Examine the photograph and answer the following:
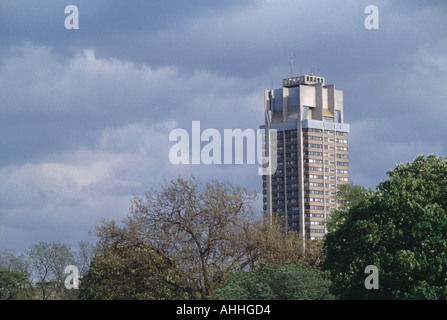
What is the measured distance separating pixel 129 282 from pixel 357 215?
1854cm

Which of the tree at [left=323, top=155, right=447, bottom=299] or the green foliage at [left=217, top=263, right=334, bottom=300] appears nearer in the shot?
the tree at [left=323, top=155, right=447, bottom=299]

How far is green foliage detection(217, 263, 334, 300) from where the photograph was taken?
45.7 metres

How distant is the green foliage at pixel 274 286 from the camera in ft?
150

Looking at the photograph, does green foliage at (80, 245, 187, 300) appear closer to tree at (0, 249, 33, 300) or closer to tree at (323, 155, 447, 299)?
tree at (323, 155, 447, 299)

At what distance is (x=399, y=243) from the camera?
45031 millimetres

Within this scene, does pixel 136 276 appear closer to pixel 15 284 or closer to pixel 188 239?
pixel 188 239

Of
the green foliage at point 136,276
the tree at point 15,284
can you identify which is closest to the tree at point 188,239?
the green foliage at point 136,276

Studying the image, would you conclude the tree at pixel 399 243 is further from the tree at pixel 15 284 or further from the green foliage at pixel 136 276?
the tree at pixel 15 284

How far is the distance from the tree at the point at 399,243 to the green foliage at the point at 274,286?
1873 millimetres

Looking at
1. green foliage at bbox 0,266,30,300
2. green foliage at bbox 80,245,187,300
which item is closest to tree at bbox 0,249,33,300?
green foliage at bbox 0,266,30,300

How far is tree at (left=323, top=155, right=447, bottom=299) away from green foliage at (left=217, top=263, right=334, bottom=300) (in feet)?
6.14

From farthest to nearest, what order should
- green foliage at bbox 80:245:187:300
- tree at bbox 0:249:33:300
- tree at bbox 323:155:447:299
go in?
tree at bbox 0:249:33:300, green foliage at bbox 80:245:187:300, tree at bbox 323:155:447:299

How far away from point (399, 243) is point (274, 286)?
870cm
